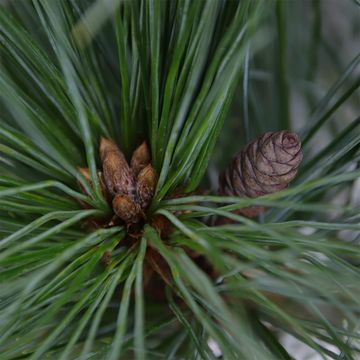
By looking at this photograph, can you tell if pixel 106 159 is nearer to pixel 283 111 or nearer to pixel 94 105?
pixel 94 105

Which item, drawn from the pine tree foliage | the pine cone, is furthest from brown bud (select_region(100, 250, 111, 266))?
the pine cone

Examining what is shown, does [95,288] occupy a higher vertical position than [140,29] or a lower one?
lower

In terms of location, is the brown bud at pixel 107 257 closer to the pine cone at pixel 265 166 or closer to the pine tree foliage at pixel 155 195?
the pine tree foliage at pixel 155 195

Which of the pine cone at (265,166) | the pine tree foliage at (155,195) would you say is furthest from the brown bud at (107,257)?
the pine cone at (265,166)

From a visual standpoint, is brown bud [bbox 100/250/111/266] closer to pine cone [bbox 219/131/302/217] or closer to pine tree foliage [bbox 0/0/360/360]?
pine tree foliage [bbox 0/0/360/360]

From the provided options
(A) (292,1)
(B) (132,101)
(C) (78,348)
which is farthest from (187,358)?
(A) (292,1)

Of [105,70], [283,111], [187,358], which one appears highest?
[105,70]
